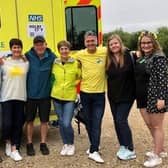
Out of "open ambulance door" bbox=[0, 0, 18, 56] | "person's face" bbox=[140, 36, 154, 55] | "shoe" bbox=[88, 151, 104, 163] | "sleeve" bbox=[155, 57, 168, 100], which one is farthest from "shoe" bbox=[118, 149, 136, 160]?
"open ambulance door" bbox=[0, 0, 18, 56]

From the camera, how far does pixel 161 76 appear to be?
20.0ft

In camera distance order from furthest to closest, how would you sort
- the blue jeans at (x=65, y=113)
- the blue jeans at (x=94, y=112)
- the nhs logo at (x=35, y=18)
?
the nhs logo at (x=35, y=18) < the blue jeans at (x=65, y=113) < the blue jeans at (x=94, y=112)

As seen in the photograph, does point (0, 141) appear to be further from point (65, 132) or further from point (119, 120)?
point (119, 120)

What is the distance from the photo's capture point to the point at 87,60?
6.59 m

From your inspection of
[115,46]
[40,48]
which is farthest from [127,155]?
[40,48]

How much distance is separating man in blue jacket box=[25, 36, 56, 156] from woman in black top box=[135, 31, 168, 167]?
1332 mm

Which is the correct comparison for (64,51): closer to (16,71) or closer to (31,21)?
(16,71)

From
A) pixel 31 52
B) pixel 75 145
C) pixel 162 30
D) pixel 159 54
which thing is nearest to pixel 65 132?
pixel 75 145

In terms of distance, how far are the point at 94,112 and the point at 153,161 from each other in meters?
1.06

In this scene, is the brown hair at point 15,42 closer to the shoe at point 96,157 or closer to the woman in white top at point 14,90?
the woman in white top at point 14,90

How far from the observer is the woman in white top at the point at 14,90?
21.6ft

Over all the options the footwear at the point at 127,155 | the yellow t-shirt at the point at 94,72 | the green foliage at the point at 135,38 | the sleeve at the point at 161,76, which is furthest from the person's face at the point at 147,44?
the green foliage at the point at 135,38

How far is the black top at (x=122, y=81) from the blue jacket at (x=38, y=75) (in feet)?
2.98

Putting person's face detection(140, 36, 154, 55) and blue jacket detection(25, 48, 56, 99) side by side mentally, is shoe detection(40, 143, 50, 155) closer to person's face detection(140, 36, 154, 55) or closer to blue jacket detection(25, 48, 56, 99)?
blue jacket detection(25, 48, 56, 99)
